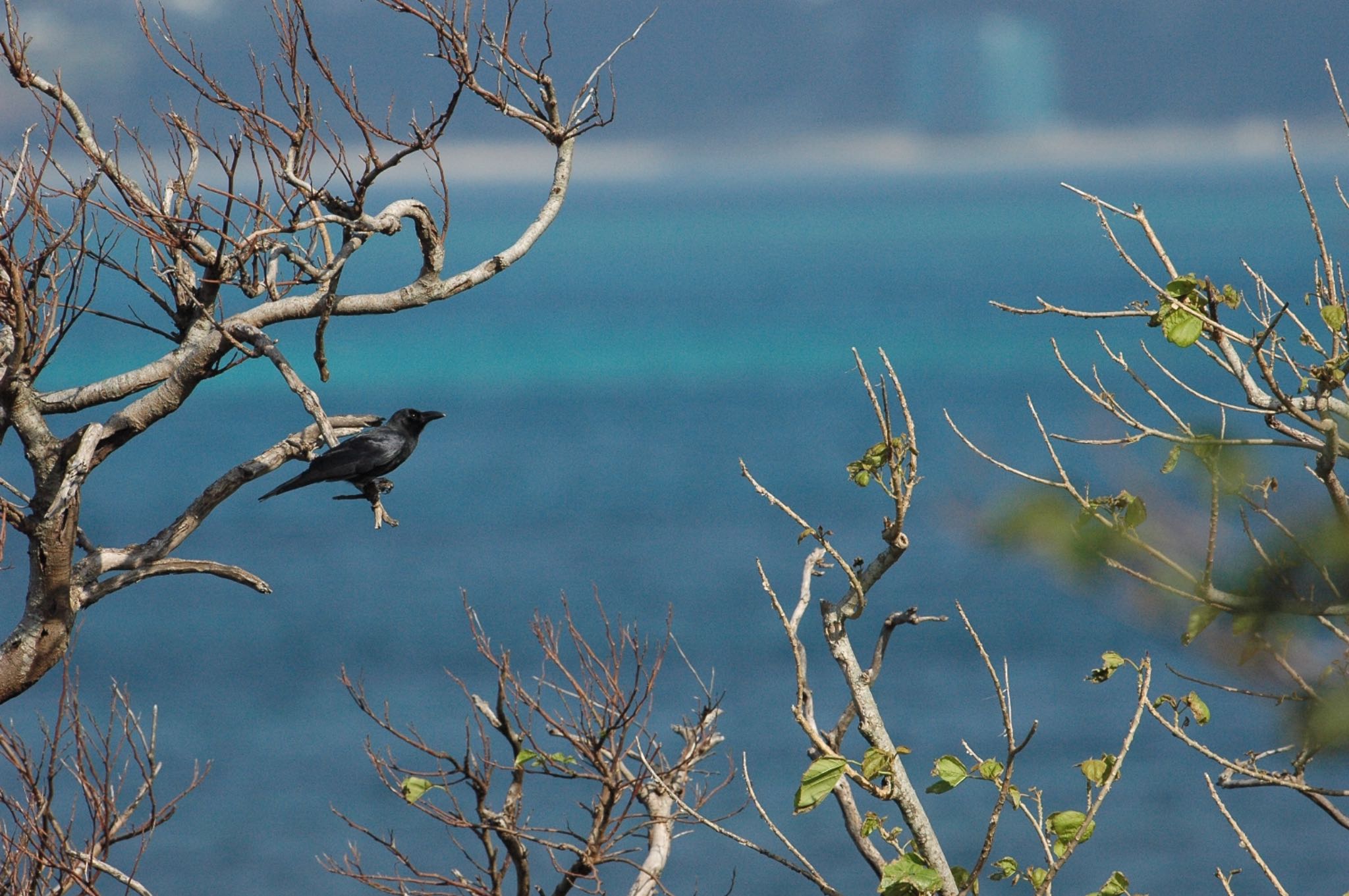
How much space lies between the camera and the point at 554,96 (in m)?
6.86

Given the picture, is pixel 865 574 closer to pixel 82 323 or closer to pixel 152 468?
pixel 152 468

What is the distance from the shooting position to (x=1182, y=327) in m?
4.05

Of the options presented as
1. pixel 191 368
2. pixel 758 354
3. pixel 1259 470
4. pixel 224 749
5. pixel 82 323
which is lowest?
pixel 1259 470

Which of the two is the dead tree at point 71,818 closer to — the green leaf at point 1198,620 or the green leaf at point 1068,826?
the green leaf at point 1068,826

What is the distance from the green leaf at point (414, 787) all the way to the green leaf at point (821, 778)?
248 cm

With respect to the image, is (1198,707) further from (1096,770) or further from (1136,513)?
(1136,513)

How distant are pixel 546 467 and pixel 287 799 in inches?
1957


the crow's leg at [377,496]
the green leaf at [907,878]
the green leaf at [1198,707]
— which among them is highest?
the crow's leg at [377,496]

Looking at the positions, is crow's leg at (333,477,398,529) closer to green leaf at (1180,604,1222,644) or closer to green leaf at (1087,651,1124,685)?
green leaf at (1087,651,1124,685)

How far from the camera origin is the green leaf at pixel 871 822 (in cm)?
515

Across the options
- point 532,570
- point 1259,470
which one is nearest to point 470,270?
point 1259,470

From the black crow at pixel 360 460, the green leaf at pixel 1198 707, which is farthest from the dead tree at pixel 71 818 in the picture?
the green leaf at pixel 1198 707

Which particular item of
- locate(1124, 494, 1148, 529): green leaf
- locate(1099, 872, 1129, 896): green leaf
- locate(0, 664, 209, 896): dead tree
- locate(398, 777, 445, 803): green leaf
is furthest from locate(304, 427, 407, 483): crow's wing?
locate(1124, 494, 1148, 529): green leaf

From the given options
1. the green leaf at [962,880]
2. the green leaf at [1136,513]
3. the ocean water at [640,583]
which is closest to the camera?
the green leaf at [1136,513]
